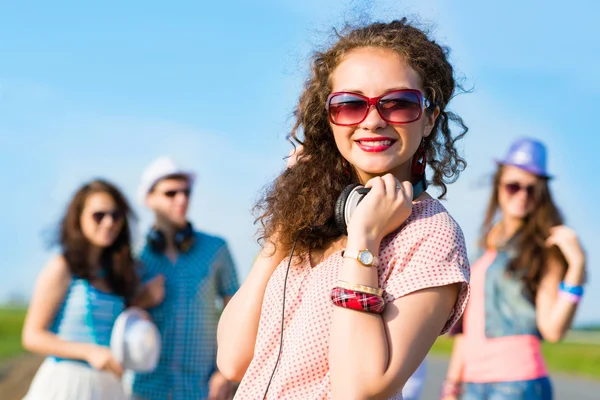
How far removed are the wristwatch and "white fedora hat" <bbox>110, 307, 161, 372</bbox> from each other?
12.8 ft

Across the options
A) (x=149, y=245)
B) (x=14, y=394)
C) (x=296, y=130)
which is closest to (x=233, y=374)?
(x=296, y=130)

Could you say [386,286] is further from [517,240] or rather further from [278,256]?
[517,240]

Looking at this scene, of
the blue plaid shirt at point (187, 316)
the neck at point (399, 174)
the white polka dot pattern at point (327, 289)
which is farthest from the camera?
the blue plaid shirt at point (187, 316)

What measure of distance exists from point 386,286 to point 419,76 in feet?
2.12

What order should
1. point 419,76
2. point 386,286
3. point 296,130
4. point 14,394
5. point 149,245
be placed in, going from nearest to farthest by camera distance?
point 386,286, point 419,76, point 296,130, point 149,245, point 14,394

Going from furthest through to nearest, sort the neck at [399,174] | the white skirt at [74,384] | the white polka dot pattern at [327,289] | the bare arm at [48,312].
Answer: the bare arm at [48,312]
the white skirt at [74,384]
the neck at [399,174]
the white polka dot pattern at [327,289]

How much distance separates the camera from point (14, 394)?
14164 millimetres

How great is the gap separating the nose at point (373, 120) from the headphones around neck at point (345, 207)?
6.7 inches

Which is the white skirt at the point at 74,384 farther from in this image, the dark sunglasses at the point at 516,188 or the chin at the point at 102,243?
the dark sunglasses at the point at 516,188

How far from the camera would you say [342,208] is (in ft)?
7.92

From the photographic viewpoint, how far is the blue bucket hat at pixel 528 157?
6285mm

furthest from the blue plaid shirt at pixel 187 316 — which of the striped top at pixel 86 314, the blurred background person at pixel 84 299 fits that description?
the striped top at pixel 86 314

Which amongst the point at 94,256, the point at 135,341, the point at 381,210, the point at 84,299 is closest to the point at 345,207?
the point at 381,210

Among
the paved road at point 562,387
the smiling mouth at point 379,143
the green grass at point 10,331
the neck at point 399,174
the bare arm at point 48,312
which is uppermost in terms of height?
the smiling mouth at point 379,143
